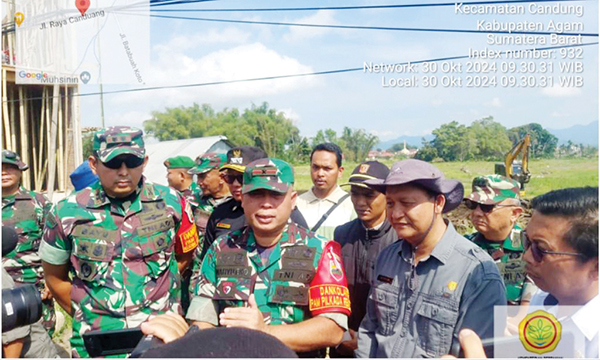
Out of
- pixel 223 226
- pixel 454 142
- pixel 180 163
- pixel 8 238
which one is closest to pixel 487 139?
pixel 454 142

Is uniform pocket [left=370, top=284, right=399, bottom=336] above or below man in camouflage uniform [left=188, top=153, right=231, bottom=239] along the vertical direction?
below

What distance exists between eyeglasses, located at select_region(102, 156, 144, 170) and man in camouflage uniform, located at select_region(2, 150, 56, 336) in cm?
205

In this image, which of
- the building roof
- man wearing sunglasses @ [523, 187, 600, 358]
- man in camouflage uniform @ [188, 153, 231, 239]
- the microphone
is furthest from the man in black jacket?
the building roof

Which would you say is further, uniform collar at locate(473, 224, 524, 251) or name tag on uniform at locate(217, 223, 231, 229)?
name tag on uniform at locate(217, 223, 231, 229)

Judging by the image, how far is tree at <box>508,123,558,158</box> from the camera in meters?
11.5

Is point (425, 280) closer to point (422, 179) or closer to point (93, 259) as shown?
point (422, 179)

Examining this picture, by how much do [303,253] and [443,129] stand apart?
11336 millimetres

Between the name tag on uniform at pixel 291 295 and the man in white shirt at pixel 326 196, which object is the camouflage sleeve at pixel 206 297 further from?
the man in white shirt at pixel 326 196

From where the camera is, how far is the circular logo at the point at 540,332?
76.3 inches

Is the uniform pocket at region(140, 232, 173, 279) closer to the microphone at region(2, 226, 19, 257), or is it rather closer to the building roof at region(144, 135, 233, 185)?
the microphone at region(2, 226, 19, 257)

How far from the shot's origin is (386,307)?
83.7 inches

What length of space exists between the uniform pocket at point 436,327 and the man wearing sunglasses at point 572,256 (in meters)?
0.37

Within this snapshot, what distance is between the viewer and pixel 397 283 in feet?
7.03

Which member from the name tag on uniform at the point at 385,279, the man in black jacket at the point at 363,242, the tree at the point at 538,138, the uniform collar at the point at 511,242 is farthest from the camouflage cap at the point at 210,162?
the tree at the point at 538,138
